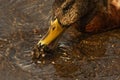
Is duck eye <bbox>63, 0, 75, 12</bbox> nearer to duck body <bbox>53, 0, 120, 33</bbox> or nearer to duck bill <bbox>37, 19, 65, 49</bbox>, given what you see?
duck body <bbox>53, 0, 120, 33</bbox>

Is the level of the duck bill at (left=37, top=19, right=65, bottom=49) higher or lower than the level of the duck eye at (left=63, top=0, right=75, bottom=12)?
lower

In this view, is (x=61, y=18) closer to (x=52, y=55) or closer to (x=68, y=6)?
(x=68, y=6)

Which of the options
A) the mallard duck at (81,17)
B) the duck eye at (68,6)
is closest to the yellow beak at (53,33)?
the mallard duck at (81,17)

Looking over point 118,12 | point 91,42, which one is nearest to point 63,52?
point 91,42

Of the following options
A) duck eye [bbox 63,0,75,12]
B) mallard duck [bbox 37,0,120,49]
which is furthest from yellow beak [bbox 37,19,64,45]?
duck eye [bbox 63,0,75,12]

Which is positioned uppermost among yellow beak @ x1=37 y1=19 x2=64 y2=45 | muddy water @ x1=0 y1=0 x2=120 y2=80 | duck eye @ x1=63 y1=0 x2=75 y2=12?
duck eye @ x1=63 y1=0 x2=75 y2=12

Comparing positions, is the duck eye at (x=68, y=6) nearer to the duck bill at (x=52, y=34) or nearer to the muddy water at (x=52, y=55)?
the duck bill at (x=52, y=34)

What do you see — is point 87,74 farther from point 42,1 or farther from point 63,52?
point 42,1

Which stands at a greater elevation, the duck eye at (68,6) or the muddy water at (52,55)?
the duck eye at (68,6)
